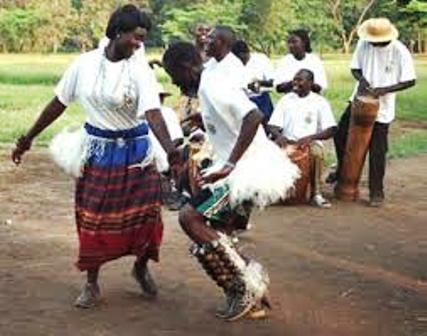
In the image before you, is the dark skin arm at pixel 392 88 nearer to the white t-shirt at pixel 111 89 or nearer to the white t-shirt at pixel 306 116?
the white t-shirt at pixel 306 116

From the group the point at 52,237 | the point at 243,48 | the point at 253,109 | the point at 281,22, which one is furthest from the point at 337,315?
the point at 281,22

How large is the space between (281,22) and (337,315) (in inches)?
1674

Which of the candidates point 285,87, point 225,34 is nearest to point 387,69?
point 285,87

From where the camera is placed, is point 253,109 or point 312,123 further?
point 312,123

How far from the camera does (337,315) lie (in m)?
5.42

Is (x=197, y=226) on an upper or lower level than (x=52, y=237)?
upper

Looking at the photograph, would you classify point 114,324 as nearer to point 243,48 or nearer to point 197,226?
point 197,226

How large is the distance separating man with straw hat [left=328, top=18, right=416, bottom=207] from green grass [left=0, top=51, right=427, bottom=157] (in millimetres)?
3669

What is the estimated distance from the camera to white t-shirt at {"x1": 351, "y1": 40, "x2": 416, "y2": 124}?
9.03 metres

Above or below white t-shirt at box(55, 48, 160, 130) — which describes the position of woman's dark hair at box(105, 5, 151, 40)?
above

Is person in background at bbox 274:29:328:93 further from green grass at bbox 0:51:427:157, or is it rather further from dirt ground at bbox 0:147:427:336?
green grass at bbox 0:51:427:157

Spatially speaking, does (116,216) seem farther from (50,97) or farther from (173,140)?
(50,97)

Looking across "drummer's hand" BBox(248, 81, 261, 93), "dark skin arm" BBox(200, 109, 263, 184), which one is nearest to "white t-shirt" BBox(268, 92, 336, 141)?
"drummer's hand" BBox(248, 81, 261, 93)

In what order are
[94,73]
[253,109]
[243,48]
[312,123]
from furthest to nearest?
[243,48] < [312,123] < [94,73] < [253,109]
